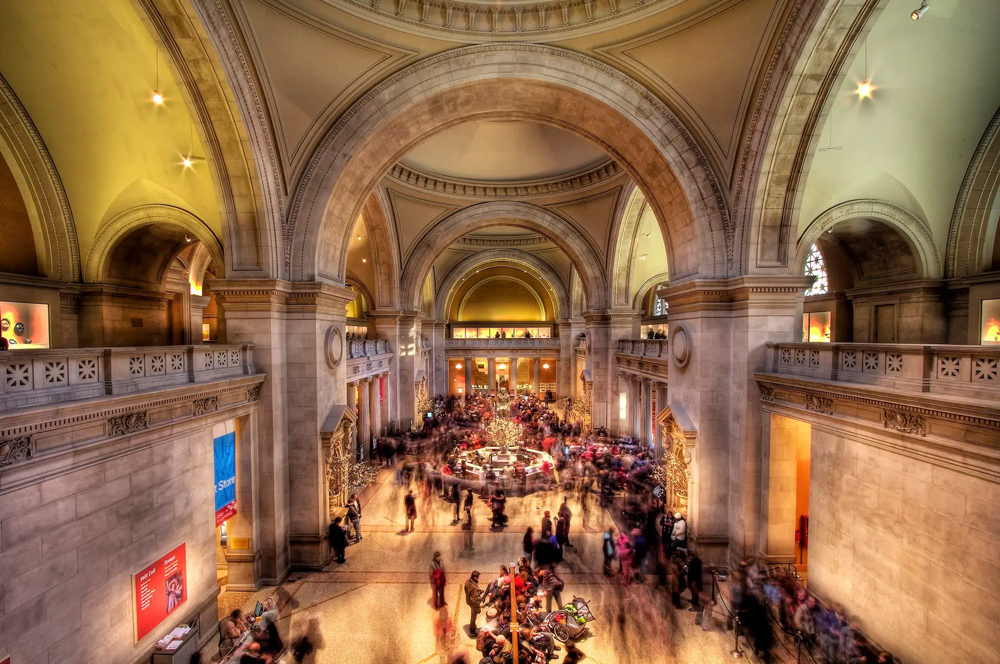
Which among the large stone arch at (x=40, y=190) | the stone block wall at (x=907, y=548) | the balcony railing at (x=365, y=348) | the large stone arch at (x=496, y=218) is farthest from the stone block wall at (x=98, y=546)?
the large stone arch at (x=496, y=218)

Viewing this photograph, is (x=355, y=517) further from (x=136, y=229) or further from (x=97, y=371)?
(x=136, y=229)

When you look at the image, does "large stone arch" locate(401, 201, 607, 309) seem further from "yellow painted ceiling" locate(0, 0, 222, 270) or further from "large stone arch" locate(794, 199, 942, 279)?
"yellow painted ceiling" locate(0, 0, 222, 270)

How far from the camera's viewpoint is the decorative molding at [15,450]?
389 centimetres

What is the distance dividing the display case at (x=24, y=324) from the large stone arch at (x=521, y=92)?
5.36 metres

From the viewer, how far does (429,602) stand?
24.7 ft

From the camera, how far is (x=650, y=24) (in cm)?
822

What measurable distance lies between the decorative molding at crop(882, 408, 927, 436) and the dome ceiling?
1317 cm

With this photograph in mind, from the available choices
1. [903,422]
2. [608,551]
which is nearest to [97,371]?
[608,551]

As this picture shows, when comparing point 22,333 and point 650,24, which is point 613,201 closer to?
point 650,24

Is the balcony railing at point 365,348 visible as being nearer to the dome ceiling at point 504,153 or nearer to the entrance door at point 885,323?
the dome ceiling at point 504,153

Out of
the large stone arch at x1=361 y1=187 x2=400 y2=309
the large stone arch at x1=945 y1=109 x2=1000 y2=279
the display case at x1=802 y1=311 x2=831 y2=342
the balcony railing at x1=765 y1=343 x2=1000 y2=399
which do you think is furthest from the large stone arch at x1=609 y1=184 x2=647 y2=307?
the balcony railing at x1=765 y1=343 x2=1000 y2=399

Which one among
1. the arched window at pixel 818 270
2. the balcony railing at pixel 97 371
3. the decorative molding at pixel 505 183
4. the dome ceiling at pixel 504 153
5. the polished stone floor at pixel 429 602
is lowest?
the polished stone floor at pixel 429 602

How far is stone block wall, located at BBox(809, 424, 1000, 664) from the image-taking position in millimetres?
4375

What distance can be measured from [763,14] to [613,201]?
9.85 metres
